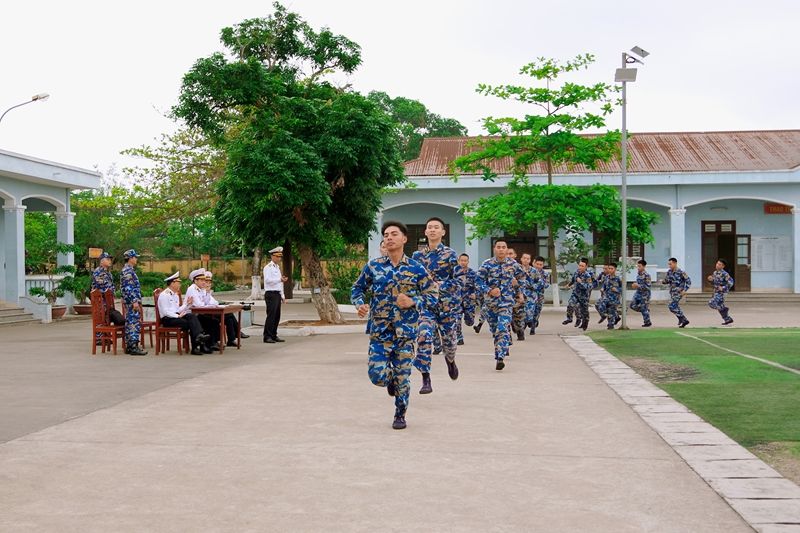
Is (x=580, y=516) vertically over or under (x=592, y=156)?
under

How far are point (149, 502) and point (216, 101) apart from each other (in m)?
13.2

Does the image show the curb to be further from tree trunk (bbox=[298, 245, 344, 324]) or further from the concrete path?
tree trunk (bbox=[298, 245, 344, 324])

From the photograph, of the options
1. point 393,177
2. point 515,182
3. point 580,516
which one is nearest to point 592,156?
point 515,182

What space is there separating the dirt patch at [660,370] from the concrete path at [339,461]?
82cm

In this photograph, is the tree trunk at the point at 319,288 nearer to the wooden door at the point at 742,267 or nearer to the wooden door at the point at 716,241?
the wooden door at the point at 716,241

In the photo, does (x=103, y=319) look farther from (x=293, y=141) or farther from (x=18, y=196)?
(x=18, y=196)

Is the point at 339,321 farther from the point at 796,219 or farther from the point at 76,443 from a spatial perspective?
the point at 796,219

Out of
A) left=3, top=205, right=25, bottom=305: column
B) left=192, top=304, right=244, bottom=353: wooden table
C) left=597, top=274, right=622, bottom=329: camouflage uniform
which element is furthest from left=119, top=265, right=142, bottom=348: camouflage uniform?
left=3, top=205, right=25, bottom=305: column

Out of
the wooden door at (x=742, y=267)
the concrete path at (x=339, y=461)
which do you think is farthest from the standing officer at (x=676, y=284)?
the wooden door at (x=742, y=267)

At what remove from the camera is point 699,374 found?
9.89 m

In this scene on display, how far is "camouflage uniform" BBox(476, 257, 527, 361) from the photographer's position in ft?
34.3

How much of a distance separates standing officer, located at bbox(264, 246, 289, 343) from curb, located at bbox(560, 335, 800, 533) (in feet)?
23.5

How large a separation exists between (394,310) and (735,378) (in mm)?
4750

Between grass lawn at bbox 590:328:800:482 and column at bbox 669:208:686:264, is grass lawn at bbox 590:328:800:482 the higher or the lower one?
the lower one
